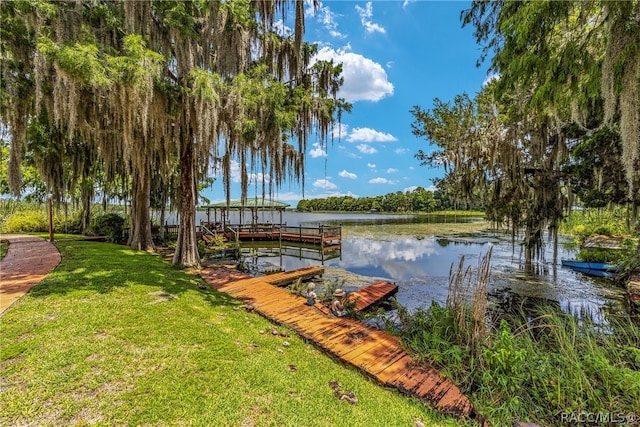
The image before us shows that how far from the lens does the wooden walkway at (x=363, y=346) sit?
2.85 metres

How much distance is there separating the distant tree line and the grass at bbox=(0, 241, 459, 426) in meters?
63.9

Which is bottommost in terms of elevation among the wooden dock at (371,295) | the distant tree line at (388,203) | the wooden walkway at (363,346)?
the wooden dock at (371,295)

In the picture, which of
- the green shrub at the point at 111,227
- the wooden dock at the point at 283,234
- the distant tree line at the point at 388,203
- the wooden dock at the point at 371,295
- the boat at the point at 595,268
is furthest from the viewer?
the distant tree line at the point at 388,203

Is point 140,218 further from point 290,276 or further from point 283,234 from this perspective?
→ point 283,234

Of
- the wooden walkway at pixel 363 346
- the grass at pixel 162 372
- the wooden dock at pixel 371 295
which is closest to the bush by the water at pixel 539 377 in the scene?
the wooden walkway at pixel 363 346

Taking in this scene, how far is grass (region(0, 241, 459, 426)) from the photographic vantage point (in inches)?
83.0

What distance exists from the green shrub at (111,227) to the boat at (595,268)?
68.9 feet

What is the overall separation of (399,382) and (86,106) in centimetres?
824

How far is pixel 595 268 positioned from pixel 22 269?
18.7 m

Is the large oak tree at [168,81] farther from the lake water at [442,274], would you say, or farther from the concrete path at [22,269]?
the lake water at [442,274]

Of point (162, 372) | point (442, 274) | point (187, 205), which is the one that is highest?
point (187, 205)

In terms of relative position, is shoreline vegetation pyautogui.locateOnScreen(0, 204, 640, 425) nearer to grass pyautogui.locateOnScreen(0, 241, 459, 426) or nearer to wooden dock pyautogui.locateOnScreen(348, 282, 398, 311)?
grass pyautogui.locateOnScreen(0, 241, 459, 426)

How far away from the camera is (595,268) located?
10.8m

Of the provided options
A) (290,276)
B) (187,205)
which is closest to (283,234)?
(290,276)
